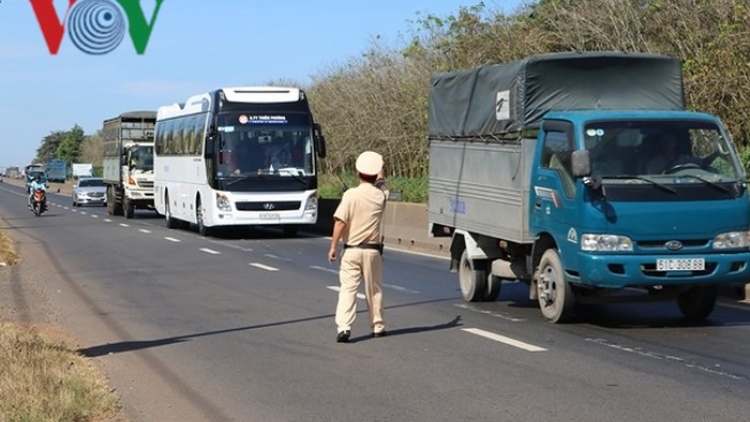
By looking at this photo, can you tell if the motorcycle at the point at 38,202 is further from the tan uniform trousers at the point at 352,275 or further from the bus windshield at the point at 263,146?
the tan uniform trousers at the point at 352,275

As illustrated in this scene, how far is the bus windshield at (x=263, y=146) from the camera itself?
2992cm


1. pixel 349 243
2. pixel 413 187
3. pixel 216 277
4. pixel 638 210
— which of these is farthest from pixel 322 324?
pixel 413 187

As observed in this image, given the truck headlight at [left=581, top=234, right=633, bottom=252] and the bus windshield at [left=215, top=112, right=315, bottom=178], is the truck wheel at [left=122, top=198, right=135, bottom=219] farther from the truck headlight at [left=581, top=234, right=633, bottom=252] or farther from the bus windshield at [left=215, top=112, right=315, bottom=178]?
the truck headlight at [left=581, top=234, right=633, bottom=252]

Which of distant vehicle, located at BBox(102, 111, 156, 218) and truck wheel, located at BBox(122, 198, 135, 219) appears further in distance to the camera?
truck wheel, located at BBox(122, 198, 135, 219)

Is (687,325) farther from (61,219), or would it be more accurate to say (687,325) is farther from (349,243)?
(61,219)

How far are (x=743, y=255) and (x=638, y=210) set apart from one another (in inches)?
47.8

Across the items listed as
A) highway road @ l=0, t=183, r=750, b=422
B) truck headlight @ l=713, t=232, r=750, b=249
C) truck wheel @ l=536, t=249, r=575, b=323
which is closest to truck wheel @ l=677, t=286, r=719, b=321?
highway road @ l=0, t=183, r=750, b=422

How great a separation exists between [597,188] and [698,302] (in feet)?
7.12

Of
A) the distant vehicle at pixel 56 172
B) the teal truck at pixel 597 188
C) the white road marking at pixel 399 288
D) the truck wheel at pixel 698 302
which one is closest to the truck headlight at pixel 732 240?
the teal truck at pixel 597 188

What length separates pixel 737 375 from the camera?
962 cm

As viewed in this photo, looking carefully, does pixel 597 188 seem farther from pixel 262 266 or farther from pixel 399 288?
pixel 262 266

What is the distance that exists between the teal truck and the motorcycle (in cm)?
3483

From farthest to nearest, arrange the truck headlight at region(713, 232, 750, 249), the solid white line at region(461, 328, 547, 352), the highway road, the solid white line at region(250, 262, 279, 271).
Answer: the solid white line at region(250, 262, 279, 271), the truck headlight at region(713, 232, 750, 249), the solid white line at region(461, 328, 547, 352), the highway road

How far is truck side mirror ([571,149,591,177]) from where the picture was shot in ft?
38.7
